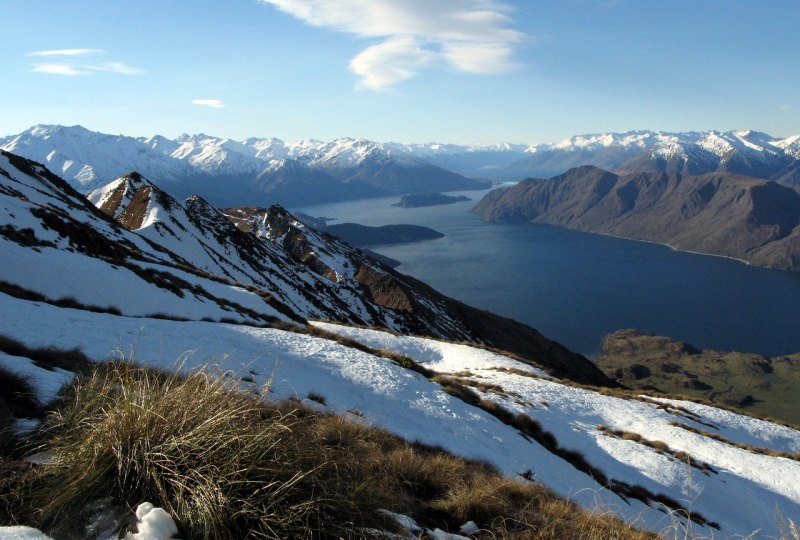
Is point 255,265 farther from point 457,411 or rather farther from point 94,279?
point 457,411

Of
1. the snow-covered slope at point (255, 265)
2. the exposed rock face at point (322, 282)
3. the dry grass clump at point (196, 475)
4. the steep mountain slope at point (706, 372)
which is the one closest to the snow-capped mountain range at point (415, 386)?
the dry grass clump at point (196, 475)

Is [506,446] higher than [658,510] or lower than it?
higher

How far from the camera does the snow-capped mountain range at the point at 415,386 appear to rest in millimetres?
11734

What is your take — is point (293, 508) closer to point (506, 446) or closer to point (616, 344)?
Result: point (506, 446)

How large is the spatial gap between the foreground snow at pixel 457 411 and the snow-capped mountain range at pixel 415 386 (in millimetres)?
76

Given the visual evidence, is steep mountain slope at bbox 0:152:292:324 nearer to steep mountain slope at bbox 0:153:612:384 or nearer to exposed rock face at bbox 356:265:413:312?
steep mountain slope at bbox 0:153:612:384

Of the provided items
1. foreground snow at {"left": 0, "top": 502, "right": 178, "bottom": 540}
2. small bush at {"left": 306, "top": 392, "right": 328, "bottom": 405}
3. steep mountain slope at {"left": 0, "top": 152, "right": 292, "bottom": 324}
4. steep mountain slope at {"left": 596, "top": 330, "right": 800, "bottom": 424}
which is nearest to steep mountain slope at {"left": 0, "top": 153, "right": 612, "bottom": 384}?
steep mountain slope at {"left": 0, "top": 152, "right": 292, "bottom": 324}

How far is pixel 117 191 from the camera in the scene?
276ft

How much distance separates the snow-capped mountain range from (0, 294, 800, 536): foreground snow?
0.08 meters

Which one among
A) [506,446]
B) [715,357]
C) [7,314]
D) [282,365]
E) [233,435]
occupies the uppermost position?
[233,435]

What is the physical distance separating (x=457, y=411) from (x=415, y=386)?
68.9 inches

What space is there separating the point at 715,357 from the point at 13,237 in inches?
7556

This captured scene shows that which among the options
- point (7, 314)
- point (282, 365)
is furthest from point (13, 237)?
point (282, 365)

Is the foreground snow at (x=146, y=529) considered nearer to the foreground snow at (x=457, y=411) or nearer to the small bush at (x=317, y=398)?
the foreground snow at (x=457, y=411)
